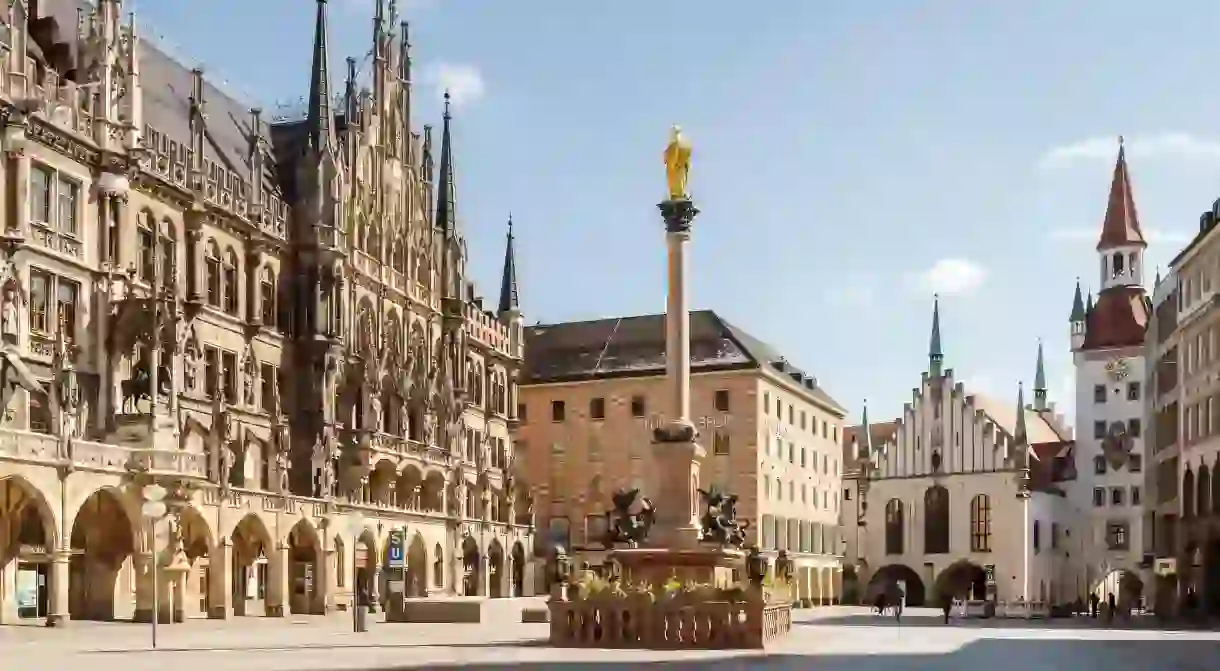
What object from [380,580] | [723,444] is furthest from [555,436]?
[380,580]

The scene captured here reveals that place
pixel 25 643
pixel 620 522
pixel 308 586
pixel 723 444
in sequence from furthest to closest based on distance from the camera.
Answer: pixel 723 444 < pixel 308 586 < pixel 620 522 < pixel 25 643

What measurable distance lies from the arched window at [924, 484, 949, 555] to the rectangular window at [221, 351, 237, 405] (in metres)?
69.0

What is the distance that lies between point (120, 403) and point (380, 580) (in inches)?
804

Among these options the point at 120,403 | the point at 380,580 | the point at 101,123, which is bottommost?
the point at 380,580

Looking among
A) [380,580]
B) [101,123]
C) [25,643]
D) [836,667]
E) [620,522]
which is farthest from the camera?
[380,580]

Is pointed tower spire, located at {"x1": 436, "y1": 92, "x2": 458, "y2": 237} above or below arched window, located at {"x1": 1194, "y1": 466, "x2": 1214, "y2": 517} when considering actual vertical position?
above

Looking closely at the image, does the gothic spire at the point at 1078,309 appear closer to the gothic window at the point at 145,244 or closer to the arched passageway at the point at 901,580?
the arched passageway at the point at 901,580

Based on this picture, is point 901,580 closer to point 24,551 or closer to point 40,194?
point 24,551

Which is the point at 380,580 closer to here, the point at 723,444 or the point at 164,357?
the point at 164,357

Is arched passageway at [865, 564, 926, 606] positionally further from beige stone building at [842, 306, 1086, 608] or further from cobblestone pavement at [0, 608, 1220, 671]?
cobblestone pavement at [0, 608, 1220, 671]

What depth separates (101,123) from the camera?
50.8m

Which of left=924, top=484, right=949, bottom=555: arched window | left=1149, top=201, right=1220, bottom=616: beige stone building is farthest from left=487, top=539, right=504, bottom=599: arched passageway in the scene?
left=924, top=484, right=949, bottom=555: arched window

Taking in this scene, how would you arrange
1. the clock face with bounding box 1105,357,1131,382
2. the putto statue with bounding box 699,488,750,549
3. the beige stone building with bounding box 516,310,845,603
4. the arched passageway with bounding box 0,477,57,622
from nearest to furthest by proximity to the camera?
1. the arched passageway with bounding box 0,477,57,622
2. the putto statue with bounding box 699,488,750,549
3. the beige stone building with bounding box 516,310,845,603
4. the clock face with bounding box 1105,357,1131,382

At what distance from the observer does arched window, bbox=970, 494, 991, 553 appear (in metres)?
114
